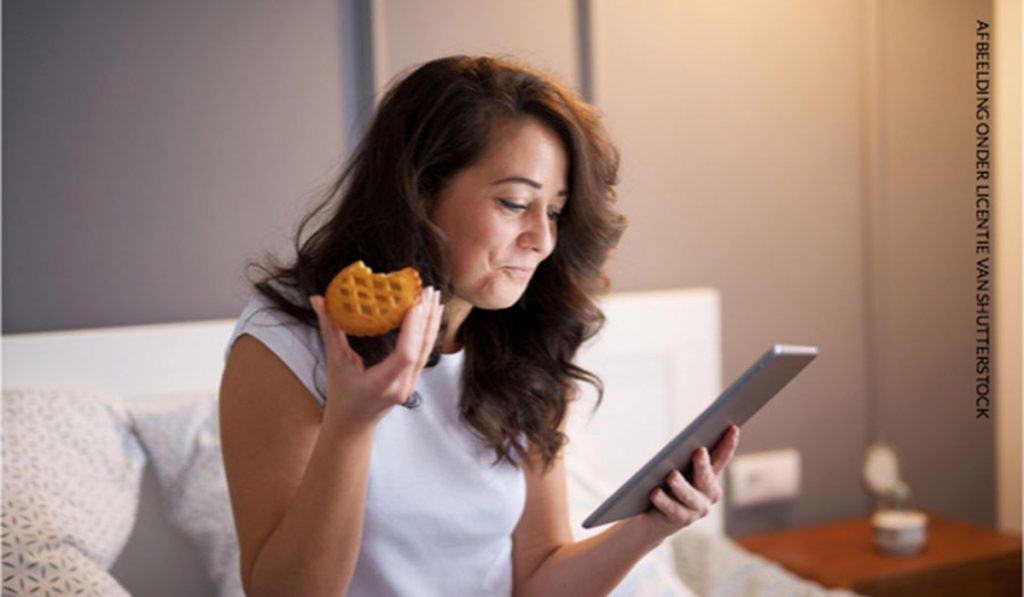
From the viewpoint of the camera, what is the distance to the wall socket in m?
2.27

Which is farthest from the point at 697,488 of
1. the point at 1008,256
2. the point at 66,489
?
the point at 1008,256

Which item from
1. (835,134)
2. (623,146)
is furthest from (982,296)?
(623,146)

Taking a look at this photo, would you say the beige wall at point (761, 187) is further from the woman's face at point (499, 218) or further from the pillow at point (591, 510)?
the woman's face at point (499, 218)

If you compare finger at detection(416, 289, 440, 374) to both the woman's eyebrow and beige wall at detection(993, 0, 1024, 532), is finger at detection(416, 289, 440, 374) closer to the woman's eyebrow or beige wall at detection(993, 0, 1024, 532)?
the woman's eyebrow

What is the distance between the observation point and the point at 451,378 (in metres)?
1.28

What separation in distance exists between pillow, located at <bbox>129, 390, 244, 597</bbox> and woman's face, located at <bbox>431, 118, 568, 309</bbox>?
62 cm

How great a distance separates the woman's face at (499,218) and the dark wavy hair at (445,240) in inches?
0.7

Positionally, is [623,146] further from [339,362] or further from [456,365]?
[339,362]

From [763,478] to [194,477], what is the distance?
1308 millimetres

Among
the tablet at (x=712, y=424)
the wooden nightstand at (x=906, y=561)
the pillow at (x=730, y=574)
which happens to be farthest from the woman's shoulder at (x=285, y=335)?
the wooden nightstand at (x=906, y=561)

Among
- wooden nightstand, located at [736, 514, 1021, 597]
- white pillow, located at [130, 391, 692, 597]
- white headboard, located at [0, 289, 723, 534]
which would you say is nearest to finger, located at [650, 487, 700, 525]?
white pillow, located at [130, 391, 692, 597]

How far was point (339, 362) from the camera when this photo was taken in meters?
0.85

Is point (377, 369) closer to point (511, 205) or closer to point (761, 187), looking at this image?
point (511, 205)

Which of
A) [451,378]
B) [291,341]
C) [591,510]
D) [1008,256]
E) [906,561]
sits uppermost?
[291,341]
